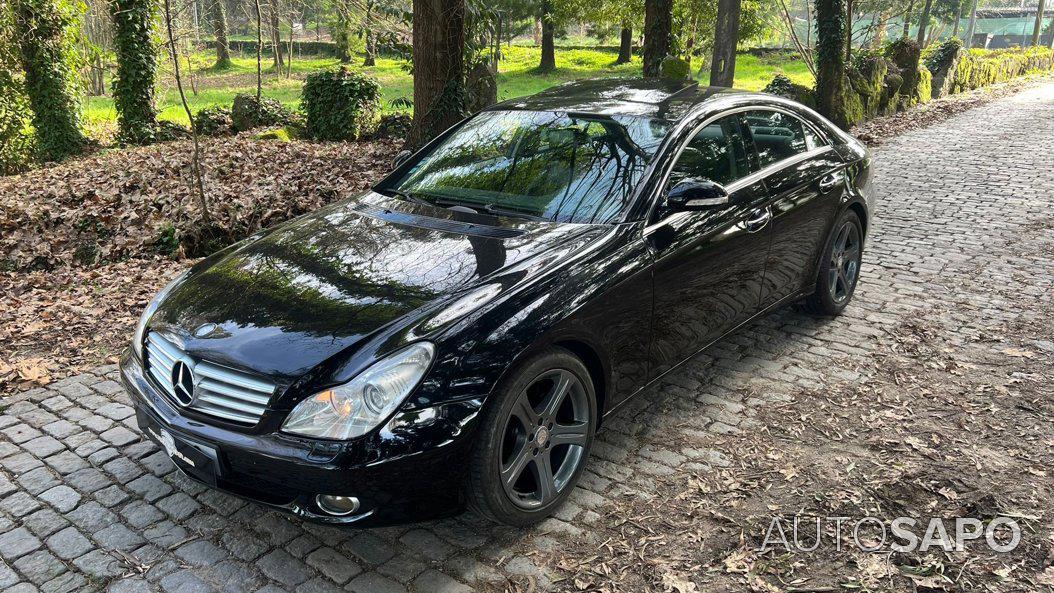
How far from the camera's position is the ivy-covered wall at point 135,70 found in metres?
14.5

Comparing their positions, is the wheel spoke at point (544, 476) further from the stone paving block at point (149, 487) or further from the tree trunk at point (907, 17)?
the tree trunk at point (907, 17)

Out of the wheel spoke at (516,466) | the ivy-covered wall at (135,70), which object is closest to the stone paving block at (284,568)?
the wheel spoke at (516,466)

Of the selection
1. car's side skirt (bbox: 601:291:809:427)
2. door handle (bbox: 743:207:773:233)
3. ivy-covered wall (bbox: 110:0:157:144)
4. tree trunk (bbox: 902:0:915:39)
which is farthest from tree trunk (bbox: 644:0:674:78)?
door handle (bbox: 743:207:773:233)

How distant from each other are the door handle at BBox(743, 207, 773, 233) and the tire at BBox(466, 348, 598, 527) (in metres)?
1.48

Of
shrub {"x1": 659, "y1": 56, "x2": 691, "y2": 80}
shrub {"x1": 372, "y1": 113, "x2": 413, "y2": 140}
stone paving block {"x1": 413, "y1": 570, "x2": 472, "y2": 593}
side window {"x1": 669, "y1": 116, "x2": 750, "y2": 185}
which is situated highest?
shrub {"x1": 659, "y1": 56, "x2": 691, "y2": 80}

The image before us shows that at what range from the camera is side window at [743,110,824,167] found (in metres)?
4.61

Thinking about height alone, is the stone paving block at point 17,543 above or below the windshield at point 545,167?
below

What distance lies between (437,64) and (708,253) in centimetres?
637

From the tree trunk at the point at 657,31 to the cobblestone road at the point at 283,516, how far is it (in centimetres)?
924

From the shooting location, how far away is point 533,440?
3.18m

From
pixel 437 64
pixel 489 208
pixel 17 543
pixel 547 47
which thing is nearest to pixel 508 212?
pixel 489 208

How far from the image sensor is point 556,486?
11.1 ft

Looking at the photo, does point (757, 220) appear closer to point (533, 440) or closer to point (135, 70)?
point (533, 440)

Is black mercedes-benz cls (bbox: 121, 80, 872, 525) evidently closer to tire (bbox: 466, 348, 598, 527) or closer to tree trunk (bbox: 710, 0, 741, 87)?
tire (bbox: 466, 348, 598, 527)
